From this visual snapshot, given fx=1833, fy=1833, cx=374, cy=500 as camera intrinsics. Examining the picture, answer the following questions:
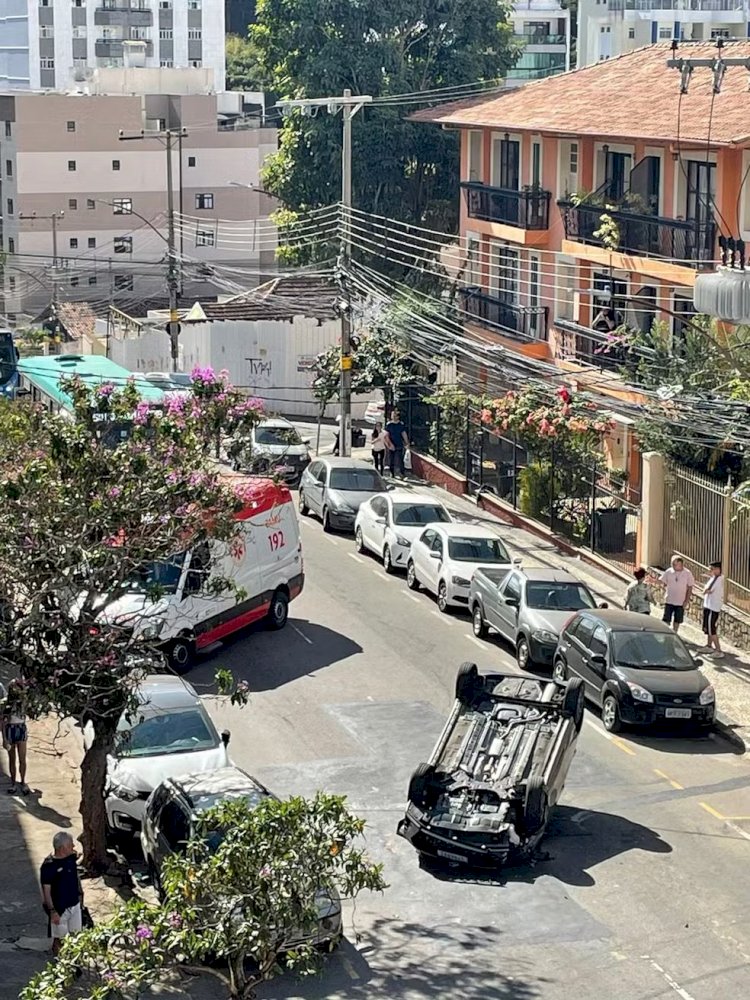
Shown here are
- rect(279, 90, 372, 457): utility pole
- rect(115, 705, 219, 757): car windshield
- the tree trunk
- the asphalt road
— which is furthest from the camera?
rect(279, 90, 372, 457): utility pole

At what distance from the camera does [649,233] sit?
40.2 metres

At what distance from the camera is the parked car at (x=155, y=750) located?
20.3 m

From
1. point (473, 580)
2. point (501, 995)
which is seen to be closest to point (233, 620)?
point (473, 580)

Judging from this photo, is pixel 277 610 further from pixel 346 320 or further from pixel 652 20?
pixel 652 20

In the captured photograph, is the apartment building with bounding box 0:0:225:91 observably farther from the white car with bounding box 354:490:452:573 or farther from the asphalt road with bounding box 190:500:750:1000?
the asphalt road with bounding box 190:500:750:1000

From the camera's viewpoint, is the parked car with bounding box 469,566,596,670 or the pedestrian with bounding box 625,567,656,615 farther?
the pedestrian with bounding box 625,567,656,615

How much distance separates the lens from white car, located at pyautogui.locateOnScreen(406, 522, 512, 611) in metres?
30.5

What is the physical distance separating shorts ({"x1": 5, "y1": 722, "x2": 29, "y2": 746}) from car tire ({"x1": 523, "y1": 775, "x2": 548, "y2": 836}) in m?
6.09

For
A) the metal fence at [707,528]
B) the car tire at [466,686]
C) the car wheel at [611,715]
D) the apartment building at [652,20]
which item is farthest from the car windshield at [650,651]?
the apartment building at [652,20]

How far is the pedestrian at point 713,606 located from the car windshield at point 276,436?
15811 mm

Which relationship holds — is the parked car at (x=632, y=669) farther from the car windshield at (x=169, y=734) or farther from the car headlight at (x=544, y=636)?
the car windshield at (x=169, y=734)

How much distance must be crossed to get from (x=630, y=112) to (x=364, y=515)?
1285 cm

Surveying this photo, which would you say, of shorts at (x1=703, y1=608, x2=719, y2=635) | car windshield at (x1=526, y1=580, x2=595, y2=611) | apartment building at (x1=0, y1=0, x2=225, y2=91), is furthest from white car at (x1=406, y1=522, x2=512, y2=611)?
apartment building at (x1=0, y1=0, x2=225, y2=91)

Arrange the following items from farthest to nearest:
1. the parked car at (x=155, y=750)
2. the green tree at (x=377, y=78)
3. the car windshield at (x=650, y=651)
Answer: the green tree at (x=377, y=78)
the car windshield at (x=650, y=651)
the parked car at (x=155, y=750)
